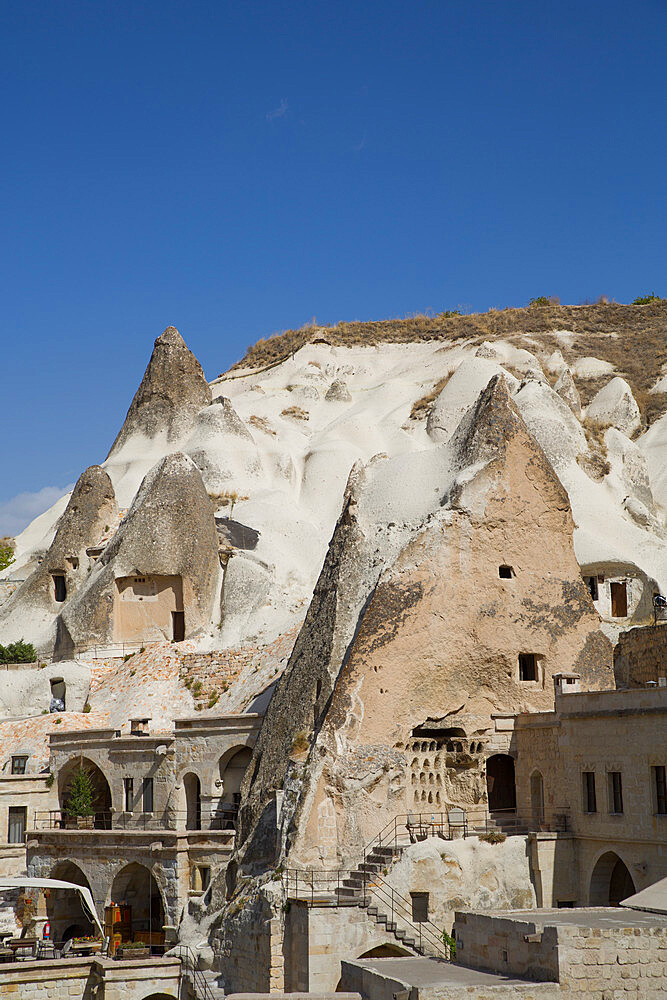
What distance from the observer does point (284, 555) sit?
5453 centimetres

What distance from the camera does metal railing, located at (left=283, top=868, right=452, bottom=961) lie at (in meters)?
28.2

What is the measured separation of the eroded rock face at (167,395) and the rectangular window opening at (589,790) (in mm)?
41680

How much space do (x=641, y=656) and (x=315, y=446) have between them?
1295 inches

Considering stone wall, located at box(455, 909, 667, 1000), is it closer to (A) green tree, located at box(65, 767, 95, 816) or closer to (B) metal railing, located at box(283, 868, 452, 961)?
(B) metal railing, located at box(283, 868, 452, 961)

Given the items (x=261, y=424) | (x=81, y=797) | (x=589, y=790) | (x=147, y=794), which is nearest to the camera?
(x=589, y=790)

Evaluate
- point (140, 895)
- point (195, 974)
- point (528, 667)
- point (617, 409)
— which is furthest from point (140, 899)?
point (617, 409)

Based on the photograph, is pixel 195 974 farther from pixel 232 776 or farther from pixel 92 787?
pixel 92 787

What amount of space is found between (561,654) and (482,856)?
6.53m

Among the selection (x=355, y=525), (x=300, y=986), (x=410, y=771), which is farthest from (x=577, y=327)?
(x=300, y=986)

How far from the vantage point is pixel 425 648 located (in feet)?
108

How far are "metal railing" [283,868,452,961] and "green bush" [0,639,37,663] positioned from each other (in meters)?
25.6

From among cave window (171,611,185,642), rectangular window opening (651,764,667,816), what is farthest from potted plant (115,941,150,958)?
cave window (171,611,185,642)

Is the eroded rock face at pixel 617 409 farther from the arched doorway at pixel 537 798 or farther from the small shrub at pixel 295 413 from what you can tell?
the arched doorway at pixel 537 798

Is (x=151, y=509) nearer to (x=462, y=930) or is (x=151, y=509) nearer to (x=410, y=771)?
(x=410, y=771)
